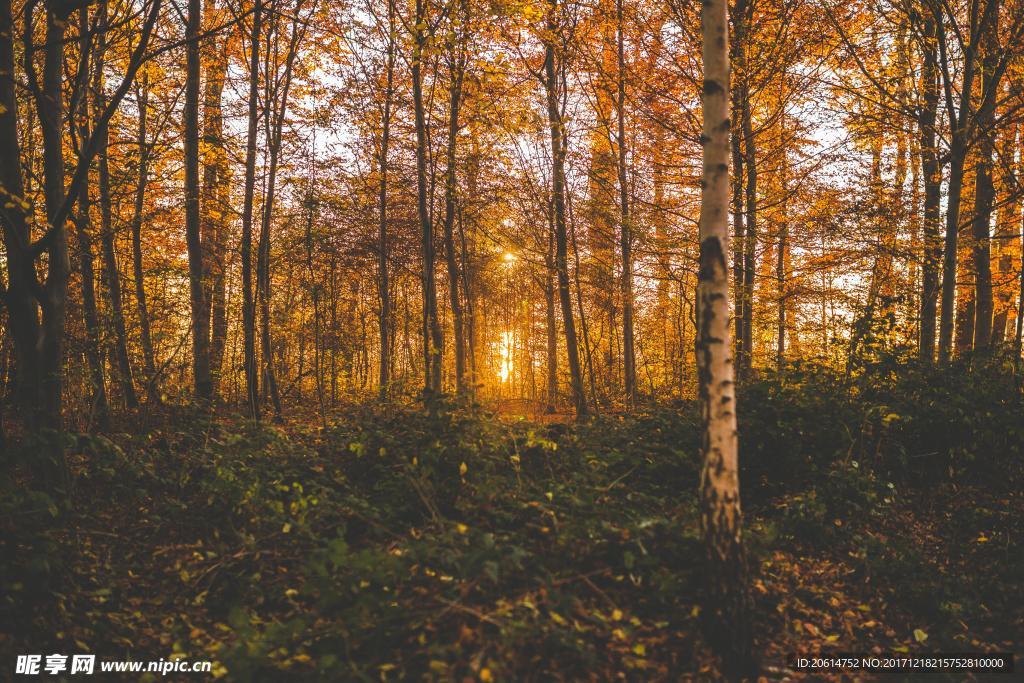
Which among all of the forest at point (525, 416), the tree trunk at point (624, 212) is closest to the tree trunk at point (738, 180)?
the forest at point (525, 416)

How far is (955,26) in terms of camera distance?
7805 millimetres

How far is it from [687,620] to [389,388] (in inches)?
207

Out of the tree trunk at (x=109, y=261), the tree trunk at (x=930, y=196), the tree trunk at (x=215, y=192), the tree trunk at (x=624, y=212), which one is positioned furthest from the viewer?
the tree trunk at (x=215, y=192)

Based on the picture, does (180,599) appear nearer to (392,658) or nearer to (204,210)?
(392,658)

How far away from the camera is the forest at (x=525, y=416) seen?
3430 millimetres

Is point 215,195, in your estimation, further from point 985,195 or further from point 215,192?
point 985,195

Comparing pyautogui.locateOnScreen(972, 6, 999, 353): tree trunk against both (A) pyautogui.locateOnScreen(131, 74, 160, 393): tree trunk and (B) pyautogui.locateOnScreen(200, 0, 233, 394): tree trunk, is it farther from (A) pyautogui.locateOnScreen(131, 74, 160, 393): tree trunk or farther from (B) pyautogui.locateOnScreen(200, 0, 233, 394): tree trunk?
(B) pyautogui.locateOnScreen(200, 0, 233, 394): tree trunk

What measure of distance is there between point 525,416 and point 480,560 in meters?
4.18

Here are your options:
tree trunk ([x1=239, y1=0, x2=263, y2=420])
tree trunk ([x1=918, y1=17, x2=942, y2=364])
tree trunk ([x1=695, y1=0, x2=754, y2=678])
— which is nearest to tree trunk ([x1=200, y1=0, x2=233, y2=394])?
tree trunk ([x1=239, y1=0, x2=263, y2=420])

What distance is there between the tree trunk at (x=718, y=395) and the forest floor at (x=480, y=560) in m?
0.28

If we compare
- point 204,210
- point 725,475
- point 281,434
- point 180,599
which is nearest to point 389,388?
point 281,434

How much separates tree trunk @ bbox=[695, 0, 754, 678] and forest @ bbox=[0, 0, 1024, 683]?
0.02m

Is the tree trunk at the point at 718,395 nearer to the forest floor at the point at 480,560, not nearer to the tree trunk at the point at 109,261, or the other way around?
the forest floor at the point at 480,560

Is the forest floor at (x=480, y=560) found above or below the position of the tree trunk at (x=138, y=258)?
below
